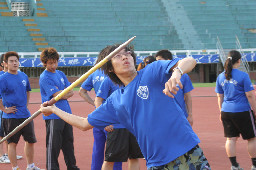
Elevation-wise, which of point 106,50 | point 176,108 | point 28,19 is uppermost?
point 28,19

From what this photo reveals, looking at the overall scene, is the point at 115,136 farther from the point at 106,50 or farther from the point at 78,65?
the point at 78,65

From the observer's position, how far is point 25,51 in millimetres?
35406

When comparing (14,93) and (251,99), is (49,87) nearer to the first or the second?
(14,93)

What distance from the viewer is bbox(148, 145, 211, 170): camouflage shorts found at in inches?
136

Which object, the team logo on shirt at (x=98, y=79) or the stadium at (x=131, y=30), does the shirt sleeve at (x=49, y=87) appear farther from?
the stadium at (x=131, y=30)

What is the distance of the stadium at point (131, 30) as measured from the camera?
3538 cm

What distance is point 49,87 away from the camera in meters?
6.53

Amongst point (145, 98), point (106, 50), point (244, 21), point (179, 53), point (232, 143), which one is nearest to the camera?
point (145, 98)

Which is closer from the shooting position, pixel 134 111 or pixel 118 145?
pixel 134 111

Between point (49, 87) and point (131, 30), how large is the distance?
33370mm

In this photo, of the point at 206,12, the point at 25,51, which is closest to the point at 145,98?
the point at 25,51

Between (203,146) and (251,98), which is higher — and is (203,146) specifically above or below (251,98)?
below

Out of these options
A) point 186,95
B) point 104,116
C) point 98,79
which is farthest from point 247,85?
point 104,116

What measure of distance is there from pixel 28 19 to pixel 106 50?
35076 mm
